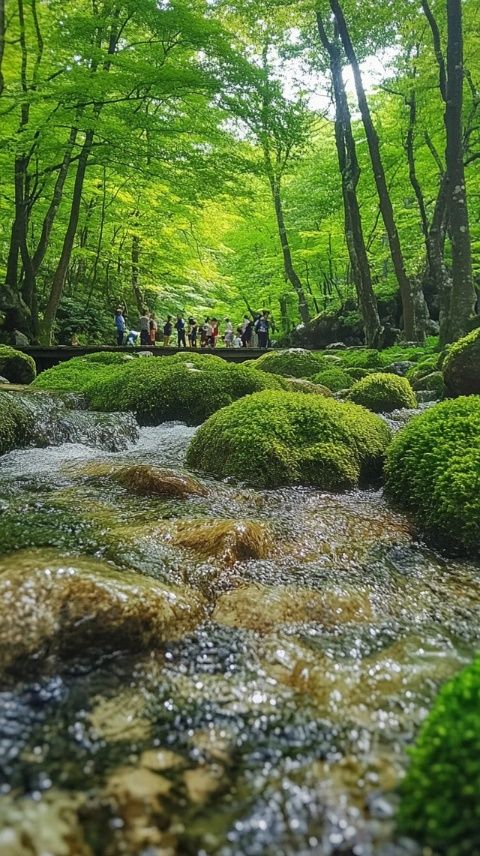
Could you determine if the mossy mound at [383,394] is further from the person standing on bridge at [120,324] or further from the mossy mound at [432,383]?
the person standing on bridge at [120,324]

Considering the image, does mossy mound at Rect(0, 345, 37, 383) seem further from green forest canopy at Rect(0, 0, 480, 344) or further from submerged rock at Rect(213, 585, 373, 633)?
submerged rock at Rect(213, 585, 373, 633)

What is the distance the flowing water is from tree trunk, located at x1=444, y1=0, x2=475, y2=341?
848cm

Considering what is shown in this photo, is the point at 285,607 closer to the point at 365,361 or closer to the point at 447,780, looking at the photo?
the point at 447,780

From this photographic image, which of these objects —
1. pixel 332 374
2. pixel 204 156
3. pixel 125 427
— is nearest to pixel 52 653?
pixel 125 427

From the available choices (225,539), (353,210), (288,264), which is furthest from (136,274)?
(225,539)

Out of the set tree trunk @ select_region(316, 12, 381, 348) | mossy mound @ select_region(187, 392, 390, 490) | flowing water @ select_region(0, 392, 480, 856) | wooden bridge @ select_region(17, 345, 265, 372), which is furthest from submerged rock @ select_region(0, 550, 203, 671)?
tree trunk @ select_region(316, 12, 381, 348)

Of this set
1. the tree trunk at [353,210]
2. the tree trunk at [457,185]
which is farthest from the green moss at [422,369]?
the tree trunk at [353,210]

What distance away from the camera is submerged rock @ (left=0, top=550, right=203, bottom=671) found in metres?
1.90

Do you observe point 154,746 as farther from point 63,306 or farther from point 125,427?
point 63,306

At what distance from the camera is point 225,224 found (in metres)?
22.8

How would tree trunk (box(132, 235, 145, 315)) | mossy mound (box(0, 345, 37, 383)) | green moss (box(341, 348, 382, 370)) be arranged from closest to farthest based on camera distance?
1. mossy mound (box(0, 345, 37, 383))
2. green moss (box(341, 348, 382, 370))
3. tree trunk (box(132, 235, 145, 315))

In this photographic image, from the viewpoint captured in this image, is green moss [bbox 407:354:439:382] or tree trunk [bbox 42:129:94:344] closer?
green moss [bbox 407:354:439:382]

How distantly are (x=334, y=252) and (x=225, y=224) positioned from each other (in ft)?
26.2

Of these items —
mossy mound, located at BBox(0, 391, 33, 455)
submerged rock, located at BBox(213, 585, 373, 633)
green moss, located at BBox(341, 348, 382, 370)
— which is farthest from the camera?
green moss, located at BBox(341, 348, 382, 370)
